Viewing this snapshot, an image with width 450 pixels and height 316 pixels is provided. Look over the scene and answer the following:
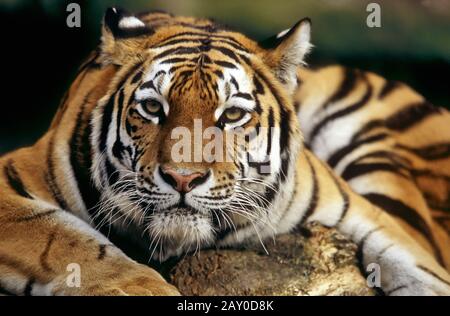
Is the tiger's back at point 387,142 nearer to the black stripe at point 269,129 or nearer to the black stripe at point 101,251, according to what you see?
the black stripe at point 269,129

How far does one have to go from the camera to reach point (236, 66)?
2.95m

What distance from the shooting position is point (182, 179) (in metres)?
2.67

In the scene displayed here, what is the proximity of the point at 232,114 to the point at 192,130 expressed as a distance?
18cm

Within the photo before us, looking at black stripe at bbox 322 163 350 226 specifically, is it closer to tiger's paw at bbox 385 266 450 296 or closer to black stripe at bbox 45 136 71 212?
tiger's paw at bbox 385 266 450 296

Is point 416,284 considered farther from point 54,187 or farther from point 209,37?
point 54,187

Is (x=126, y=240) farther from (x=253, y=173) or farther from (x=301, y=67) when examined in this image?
(x=301, y=67)

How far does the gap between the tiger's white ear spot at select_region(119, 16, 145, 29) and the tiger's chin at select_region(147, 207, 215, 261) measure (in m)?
0.81

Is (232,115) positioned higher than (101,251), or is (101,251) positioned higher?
(232,115)

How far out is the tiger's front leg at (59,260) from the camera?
2664mm

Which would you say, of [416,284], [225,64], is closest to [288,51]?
[225,64]

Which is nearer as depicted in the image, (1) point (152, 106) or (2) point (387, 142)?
(1) point (152, 106)

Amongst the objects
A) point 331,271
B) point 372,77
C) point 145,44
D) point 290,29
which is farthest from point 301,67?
point 331,271

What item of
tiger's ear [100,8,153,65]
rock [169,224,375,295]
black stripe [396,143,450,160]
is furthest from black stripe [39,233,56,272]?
black stripe [396,143,450,160]

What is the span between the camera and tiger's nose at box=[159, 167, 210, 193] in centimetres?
267
